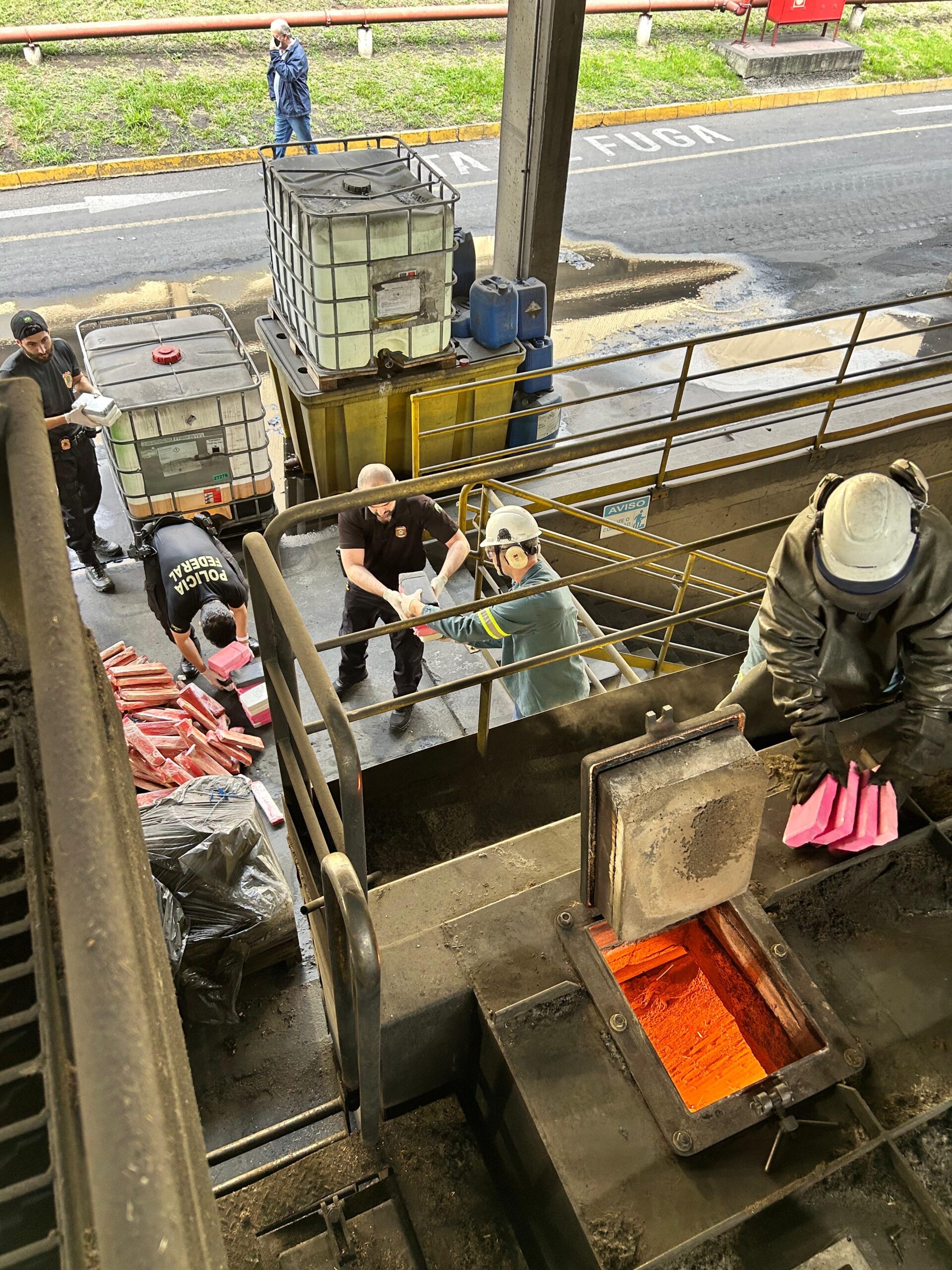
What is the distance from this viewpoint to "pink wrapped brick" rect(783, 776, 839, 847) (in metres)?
Result: 3.47

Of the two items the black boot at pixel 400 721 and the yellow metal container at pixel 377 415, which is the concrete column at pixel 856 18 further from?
the black boot at pixel 400 721

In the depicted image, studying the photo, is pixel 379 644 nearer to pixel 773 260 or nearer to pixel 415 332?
pixel 415 332

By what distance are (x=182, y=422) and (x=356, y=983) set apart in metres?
5.43

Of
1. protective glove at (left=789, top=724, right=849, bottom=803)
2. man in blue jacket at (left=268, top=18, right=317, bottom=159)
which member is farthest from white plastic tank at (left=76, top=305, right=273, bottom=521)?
man in blue jacket at (left=268, top=18, right=317, bottom=159)

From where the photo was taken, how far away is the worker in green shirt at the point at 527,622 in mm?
4754

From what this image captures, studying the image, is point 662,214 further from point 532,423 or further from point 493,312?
point 493,312

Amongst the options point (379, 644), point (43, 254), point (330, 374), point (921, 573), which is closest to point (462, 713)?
point (379, 644)

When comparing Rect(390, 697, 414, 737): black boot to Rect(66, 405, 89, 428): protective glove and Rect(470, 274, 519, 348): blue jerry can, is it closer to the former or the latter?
Rect(66, 405, 89, 428): protective glove

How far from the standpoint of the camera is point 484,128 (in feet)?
58.4

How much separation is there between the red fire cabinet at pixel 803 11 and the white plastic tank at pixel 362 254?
1801 centimetres

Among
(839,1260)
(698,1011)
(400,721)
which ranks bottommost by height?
(400,721)

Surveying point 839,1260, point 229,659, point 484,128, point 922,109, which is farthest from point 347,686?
point 922,109

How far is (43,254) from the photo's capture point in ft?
44.2

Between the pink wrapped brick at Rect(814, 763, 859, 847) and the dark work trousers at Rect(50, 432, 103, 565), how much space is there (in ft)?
19.1
